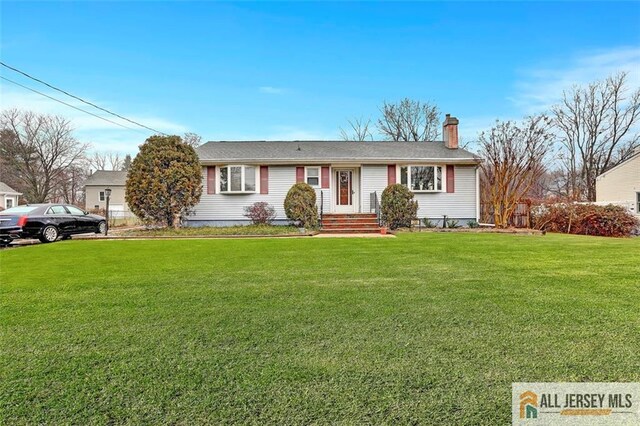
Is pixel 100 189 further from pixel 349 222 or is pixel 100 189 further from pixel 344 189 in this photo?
pixel 349 222

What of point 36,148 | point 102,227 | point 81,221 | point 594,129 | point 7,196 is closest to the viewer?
point 81,221

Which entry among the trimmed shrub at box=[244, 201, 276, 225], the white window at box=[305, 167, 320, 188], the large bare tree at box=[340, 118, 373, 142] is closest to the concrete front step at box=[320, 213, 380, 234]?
the white window at box=[305, 167, 320, 188]

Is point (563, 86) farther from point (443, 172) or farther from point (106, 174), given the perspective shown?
point (106, 174)

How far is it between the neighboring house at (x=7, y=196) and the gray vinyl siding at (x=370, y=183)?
3066cm

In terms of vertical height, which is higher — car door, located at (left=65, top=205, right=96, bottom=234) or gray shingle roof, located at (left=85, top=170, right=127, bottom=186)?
gray shingle roof, located at (left=85, top=170, right=127, bottom=186)

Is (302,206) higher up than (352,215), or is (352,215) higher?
(302,206)

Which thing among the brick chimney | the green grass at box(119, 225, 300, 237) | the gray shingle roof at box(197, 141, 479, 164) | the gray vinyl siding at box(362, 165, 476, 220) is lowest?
the green grass at box(119, 225, 300, 237)

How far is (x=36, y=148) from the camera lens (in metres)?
36.2

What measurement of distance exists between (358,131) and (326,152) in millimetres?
18023

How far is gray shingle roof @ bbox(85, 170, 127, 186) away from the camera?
38844 mm

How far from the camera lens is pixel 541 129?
1459 cm

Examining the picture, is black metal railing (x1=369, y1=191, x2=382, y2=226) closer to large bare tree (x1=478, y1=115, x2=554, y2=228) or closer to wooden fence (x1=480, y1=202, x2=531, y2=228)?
large bare tree (x1=478, y1=115, x2=554, y2=228)

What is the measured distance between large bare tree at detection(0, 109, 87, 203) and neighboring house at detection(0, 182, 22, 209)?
2244 mm

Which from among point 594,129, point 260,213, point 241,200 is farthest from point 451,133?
point 594,129
